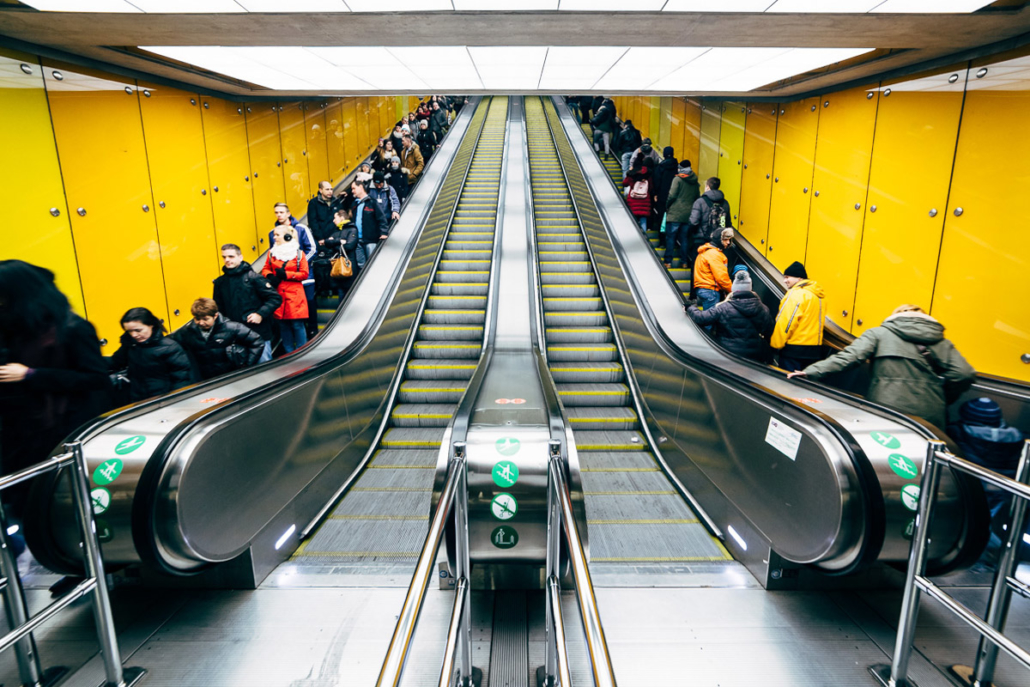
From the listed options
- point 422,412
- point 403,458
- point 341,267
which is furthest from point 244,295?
point 403,458

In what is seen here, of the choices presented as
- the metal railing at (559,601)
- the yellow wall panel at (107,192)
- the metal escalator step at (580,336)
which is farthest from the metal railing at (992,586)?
the yellow wall panel at (107,192)

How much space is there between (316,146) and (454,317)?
17.9 ft

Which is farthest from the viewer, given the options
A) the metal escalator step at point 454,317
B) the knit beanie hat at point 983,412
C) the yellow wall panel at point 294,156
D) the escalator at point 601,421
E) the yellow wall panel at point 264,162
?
the yellow wall panel at point 294,156

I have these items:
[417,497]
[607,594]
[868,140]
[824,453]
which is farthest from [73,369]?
[868,140]

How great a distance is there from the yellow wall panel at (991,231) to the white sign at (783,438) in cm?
221

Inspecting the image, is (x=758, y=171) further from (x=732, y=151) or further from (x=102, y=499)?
(x=102, y=499)

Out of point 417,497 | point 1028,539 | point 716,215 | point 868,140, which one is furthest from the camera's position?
point 716,215

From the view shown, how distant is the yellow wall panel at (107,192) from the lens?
4.45 m

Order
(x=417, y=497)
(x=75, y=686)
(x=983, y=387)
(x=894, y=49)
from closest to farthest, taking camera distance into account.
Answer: (x=75, y=686) → (x=983, y=387) → (x=417, y=497) → (x=894, y=49)

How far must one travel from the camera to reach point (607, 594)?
9.06 feet

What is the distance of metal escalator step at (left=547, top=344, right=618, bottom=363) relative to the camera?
20.3ft

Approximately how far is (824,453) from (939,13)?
285 cm

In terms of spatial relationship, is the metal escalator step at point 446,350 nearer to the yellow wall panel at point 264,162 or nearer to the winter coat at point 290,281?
the winter coat at point 290,281

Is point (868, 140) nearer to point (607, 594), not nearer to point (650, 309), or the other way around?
point (650, 309)
